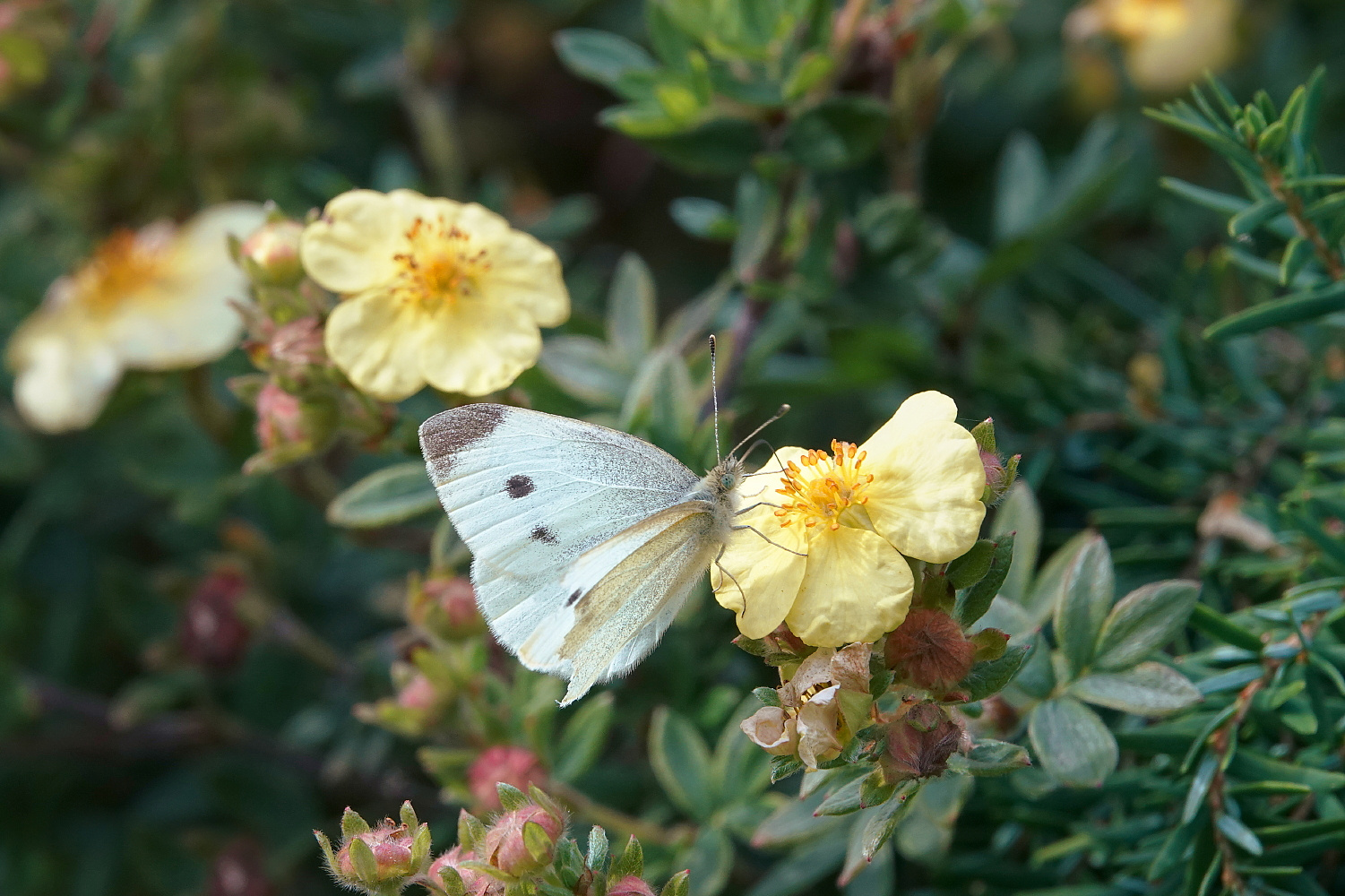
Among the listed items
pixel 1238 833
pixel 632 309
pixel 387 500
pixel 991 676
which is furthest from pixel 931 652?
pixel 632 309

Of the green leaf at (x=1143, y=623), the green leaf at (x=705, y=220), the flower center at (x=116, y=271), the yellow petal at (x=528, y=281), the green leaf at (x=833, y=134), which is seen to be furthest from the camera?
the flower center at (x=116, y=271)

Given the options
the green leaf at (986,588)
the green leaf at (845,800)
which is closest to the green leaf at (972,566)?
the green leaf at (986,588)

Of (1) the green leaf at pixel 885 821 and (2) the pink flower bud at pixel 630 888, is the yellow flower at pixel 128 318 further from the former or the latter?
(1) the green leaf at pixel 885 821

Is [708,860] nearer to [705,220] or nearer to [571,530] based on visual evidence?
[571,530]

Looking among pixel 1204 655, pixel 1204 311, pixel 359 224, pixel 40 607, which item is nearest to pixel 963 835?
pixel 1204 655

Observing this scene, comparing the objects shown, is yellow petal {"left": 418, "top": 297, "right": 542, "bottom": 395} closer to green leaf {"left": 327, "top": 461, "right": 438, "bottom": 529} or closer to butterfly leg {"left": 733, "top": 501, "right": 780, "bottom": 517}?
Result: green leaf {"left": 327, "top": 461, "right": 438, "bottom": 529}

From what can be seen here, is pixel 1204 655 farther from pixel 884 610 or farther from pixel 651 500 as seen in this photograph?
pixel 651 500

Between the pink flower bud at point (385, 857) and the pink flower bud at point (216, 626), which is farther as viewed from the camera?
the pink flower bud at point (216, 626)
